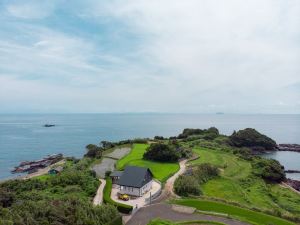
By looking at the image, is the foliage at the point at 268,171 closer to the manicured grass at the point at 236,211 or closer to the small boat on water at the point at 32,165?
the manicured grass at the point at 236,211

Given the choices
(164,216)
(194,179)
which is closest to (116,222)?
(164,216)

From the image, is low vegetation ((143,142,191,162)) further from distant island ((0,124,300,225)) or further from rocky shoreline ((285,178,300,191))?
rocky shoreline ((285,178,300,191))

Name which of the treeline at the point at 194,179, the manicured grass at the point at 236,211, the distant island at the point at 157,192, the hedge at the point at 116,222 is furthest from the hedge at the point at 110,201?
the treeline at the point at 194,179

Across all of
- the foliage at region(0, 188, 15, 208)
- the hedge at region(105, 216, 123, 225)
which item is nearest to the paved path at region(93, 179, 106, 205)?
the hedge at region(105, 216, 123, 225)

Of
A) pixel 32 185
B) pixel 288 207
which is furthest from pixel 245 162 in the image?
pixel 32 185

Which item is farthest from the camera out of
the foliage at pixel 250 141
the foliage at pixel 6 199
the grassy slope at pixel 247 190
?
the foliage at pixel 250 141

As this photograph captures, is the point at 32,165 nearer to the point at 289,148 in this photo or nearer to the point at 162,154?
the point at 162,154
